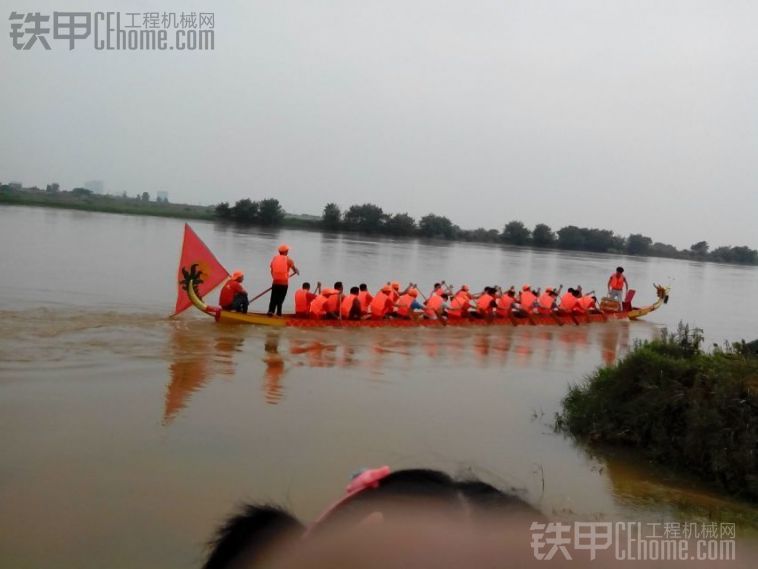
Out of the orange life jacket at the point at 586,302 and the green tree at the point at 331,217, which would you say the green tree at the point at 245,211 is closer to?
the green tree at the point at 331,217

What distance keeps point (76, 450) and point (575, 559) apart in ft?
17.7

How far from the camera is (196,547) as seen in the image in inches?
174

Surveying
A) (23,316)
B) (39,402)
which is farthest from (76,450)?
(23,316)

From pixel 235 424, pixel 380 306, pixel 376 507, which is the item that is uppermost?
pixel 376 507

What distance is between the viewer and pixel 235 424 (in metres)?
7.17

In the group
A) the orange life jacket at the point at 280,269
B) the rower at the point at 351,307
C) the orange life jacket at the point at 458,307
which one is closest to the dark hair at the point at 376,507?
the rower at the point at 351,307

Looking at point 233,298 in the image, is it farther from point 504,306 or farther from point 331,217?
point 331,217

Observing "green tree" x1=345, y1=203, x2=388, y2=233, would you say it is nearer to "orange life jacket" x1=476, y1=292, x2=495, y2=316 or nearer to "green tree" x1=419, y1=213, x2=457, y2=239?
"green tree" x1=419, y1=213, x2=457, y2=239

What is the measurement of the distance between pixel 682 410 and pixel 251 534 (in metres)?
6.32

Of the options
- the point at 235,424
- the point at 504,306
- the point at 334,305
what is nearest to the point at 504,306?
the point at 504,306

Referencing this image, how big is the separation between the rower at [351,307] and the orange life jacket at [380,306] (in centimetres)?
50

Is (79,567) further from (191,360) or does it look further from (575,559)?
(191,360)

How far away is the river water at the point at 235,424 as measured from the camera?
487cm

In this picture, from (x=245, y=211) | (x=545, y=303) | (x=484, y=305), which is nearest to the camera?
Result: (x=484, y=305)
